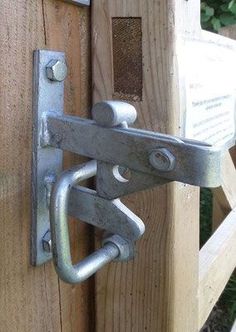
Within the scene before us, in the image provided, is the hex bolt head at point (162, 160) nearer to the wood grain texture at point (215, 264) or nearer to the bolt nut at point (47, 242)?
the bolt nut at point (47, 242)

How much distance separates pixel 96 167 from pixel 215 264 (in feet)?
1.81

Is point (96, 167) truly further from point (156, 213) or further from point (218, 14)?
point (218, 14)

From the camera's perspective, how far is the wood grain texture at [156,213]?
0.65 m

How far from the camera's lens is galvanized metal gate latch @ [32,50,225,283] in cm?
50

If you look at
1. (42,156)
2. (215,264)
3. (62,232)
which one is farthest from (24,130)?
(215,264)

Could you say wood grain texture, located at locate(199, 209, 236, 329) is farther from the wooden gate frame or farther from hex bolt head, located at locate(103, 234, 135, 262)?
hex bolt head, located at locate(103, 234, 135, 262)

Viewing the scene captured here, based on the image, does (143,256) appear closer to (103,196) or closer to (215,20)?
(103,196)

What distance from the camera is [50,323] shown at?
725mm

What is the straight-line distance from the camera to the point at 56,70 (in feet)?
2.04

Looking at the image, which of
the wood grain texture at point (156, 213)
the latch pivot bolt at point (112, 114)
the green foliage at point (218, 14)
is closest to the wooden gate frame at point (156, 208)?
the wood grain texture at point (156, 213)

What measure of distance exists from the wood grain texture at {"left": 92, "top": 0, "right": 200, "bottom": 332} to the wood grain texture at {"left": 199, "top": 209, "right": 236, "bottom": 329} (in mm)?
108

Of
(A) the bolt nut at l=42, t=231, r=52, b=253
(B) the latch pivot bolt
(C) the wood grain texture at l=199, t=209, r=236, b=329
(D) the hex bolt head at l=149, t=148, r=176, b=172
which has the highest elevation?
(B) the latch pivot bolt

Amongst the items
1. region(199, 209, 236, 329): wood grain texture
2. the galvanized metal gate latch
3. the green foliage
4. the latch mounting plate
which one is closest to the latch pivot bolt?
the galvanized metal gate latch

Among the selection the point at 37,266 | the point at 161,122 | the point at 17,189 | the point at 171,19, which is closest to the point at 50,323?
the point at 37,266
